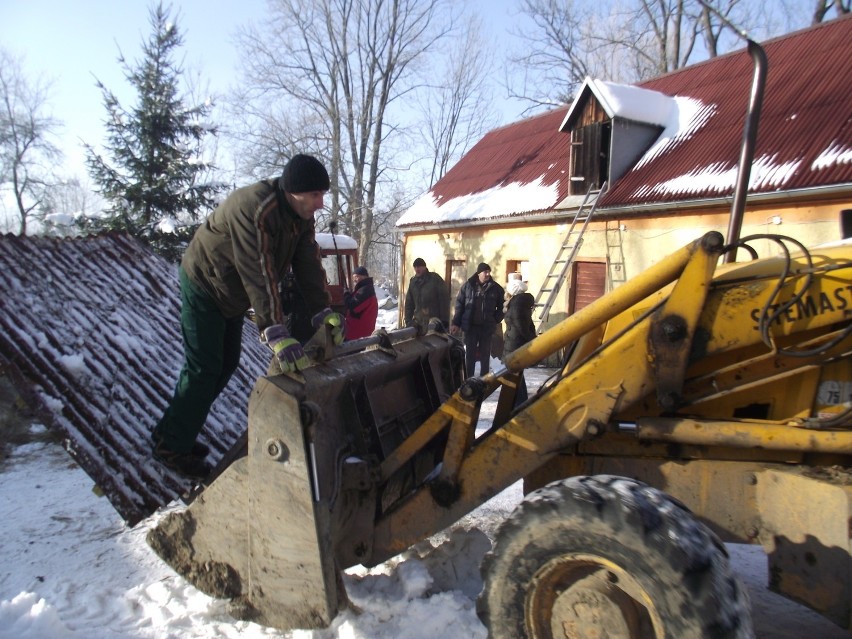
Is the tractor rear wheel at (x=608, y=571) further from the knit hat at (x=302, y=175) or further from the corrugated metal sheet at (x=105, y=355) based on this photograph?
the corrugated metal sheet at (x=105, y=355)

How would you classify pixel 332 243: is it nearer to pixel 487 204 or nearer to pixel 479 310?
pixel 487 204

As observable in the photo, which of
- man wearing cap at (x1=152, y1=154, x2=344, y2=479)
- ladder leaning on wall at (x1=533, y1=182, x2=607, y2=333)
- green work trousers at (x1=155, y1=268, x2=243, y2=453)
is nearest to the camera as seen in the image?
man wearing cap at (x1=152, y1=154, x2=344, y2=479)

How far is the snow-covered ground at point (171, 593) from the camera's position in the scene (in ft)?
9.57

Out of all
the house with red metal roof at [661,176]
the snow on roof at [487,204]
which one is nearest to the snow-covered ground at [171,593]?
the house with red metal roof at [661,176]

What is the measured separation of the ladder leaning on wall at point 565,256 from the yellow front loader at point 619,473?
31.7ft

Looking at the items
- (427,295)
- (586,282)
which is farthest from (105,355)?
(586,282)

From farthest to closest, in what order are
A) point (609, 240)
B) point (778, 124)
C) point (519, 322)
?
1. point (609, 240)
2. point (778, 124)
3. point (519, 322)

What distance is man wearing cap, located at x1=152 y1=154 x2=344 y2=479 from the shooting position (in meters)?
3.12

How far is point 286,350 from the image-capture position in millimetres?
2795

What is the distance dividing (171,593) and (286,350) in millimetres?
1481

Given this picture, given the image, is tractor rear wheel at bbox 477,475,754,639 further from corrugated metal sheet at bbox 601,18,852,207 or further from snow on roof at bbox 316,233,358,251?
snow on roof at bbox 316,233,358,251

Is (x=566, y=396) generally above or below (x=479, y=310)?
above

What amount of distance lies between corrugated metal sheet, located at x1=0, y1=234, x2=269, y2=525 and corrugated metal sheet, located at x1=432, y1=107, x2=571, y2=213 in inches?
383

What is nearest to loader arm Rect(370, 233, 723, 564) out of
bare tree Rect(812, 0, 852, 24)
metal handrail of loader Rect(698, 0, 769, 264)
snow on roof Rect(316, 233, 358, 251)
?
metal handrail of loader Rect(698, 0, 769, 264)
